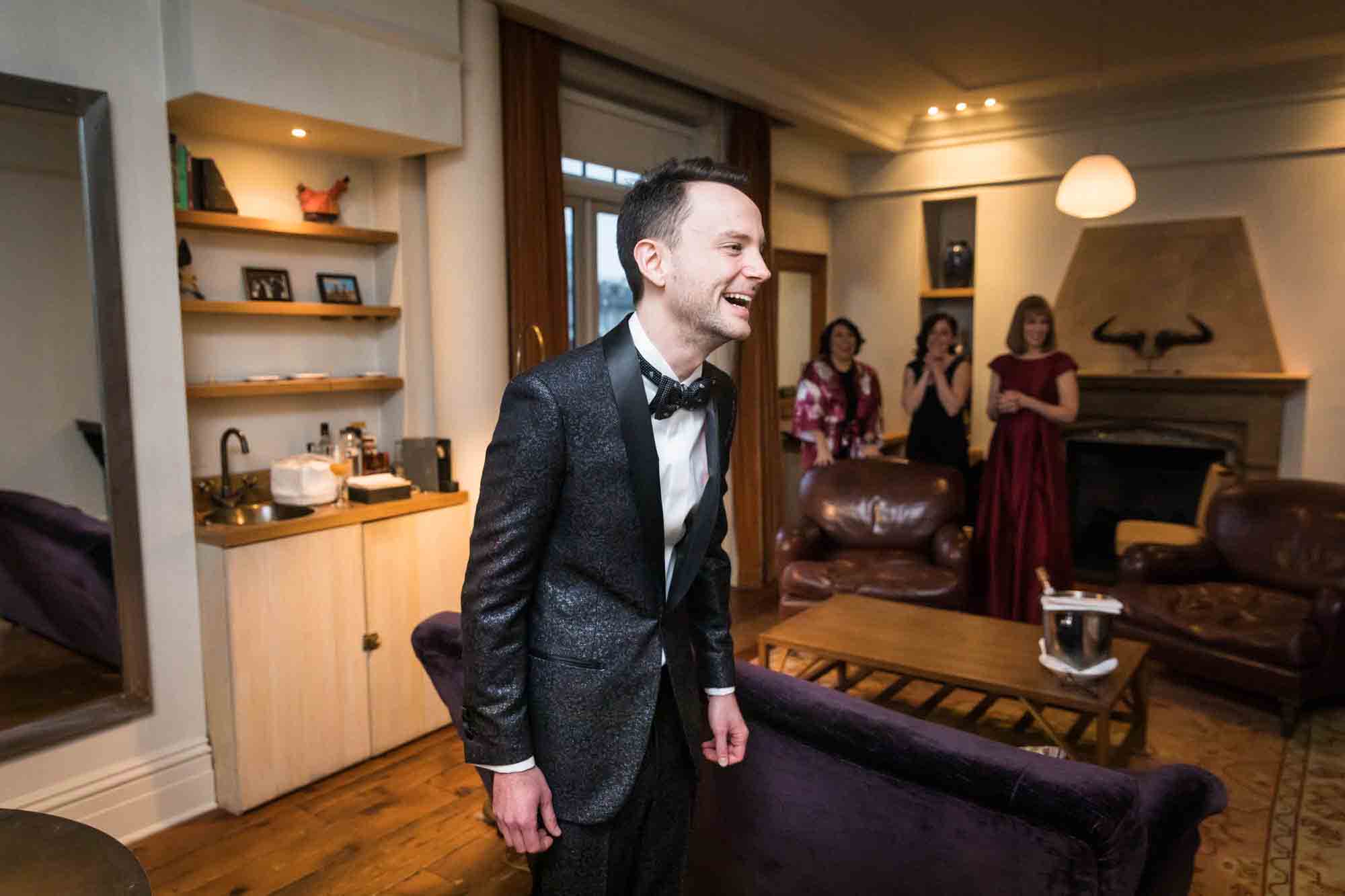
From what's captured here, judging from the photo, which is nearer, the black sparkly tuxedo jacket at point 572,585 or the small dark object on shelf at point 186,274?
the black sparkly tuxedo jacket at point 572,585

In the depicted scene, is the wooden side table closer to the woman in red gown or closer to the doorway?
the woman in red gown

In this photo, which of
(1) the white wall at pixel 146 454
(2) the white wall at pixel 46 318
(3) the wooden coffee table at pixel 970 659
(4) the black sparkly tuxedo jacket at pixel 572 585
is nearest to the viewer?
(4) the black sparkly tuxedo jacket at pixel 572 585

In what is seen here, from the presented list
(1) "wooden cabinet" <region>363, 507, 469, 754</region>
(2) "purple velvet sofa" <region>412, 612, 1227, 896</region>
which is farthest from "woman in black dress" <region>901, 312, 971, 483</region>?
(2) "purple velvet sofa" <region>412, 612, 1227, 896</region>

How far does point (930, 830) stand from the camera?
1.36 metres

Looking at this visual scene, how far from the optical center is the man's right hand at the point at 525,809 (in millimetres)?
1104

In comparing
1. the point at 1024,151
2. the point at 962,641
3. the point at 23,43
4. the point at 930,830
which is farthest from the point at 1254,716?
the point at 23,43

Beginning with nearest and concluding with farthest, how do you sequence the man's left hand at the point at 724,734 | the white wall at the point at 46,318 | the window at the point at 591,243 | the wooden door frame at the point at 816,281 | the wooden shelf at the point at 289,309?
the man's left hand at the point at 724,734
the white wall at the point at 46,318
the wooden shelf at the point at 289,309
the window at the point at 591,243
the wooden door frame at the point at 816,281

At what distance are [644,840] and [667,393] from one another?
0.62 m

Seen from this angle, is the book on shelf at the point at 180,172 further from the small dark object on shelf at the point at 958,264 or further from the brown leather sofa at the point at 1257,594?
the small dark object on shelf at the point at 958,264

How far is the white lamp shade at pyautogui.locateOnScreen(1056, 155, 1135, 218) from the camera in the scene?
3.93 metres

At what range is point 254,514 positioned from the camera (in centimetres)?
299

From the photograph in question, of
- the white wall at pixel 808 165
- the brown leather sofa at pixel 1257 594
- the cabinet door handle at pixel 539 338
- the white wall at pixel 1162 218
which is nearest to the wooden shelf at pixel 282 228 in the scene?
the cabinet door handle at pixel 539 338

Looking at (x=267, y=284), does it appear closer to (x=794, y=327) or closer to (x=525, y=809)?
(x=525, y=809)

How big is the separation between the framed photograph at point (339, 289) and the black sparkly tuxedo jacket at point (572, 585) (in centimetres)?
248
